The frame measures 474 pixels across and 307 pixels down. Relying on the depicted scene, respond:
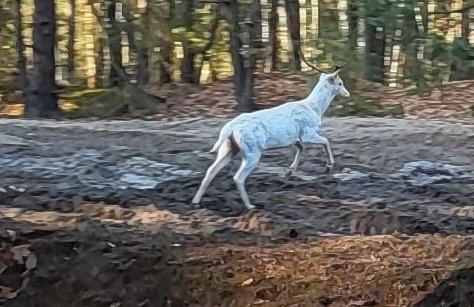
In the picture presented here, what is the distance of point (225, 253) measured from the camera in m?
4.12

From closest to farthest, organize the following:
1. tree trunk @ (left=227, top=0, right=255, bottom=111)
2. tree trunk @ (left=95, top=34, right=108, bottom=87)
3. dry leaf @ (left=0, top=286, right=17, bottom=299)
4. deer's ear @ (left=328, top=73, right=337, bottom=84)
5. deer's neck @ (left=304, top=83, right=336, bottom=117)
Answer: dry leaf @ (left=0, top=286, right=17, bottom=299), deer's neck @ (left=304, top=83, right=336, bottom=117), deer's ear @ (left=328, top=73, right=337, bottom=84), tree trunk @ (left=227, top=0, right=255, bottom=111), tree trunk @ (left=95, top=34, right=108, bottom=87)

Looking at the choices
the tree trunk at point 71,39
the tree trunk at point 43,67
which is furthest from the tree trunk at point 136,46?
the tree trunk at point 43,67

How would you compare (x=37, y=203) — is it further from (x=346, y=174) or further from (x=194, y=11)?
(x=194, y=11)

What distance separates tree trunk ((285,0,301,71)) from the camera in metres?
13.2

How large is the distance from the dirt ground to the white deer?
180 mm

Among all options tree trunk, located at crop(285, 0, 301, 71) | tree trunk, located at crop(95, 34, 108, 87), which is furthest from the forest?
tree trunk, located at crop(95, 34, 108, 87)

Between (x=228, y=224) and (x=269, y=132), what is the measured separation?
26.6 inches

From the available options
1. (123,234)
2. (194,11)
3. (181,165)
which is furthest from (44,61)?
(123,234)

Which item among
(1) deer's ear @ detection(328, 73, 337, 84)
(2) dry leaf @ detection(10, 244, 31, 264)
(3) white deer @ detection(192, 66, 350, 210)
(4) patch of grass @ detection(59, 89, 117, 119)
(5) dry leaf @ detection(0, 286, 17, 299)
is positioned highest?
(1) deer's ear @ detection(328, 73, 337, 84)

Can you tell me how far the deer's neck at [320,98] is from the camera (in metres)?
5.73

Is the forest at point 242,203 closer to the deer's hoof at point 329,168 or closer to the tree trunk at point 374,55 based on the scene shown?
the deer's hoof at point 329,168

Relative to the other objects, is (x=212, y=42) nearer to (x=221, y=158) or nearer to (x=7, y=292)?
(x=221, y=158)

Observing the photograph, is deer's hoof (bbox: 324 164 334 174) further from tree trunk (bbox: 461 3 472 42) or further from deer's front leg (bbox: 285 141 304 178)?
tree trunk (bbox: 461 3 472 42)

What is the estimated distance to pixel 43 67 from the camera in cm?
1005
